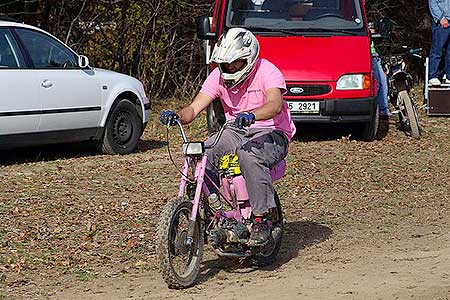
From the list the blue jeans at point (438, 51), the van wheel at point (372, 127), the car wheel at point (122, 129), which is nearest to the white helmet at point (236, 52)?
the car wheel at point (122, 129)

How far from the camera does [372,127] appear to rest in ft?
48.0

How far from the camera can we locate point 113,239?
909 centimetres

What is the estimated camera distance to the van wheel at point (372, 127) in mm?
14461

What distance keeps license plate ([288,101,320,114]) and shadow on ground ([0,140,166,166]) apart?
79.5 inches

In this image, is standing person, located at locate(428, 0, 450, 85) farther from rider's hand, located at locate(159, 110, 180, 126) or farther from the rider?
rider's hand, located at locate(159, 110, 180, 126)

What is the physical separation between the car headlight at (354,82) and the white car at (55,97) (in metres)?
2.63

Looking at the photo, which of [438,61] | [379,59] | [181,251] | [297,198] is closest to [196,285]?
[181,251]

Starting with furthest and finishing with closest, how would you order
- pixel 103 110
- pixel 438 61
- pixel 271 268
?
pixel 438 61, pixel 103 110, pixel 271 268

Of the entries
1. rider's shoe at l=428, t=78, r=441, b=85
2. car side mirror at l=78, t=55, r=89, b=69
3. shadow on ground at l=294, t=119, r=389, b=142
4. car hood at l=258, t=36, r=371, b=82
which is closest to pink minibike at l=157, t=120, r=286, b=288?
car side mirror at l=78, t=55, r=89, b=69

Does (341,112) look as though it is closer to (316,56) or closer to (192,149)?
(316,56)

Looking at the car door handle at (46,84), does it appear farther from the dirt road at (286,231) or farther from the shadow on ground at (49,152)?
the shadow on ground at (49,152)

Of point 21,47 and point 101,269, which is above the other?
point 21,47

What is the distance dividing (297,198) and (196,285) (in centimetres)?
368

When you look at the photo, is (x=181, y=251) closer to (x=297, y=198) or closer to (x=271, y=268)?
(x=271, y=268)
